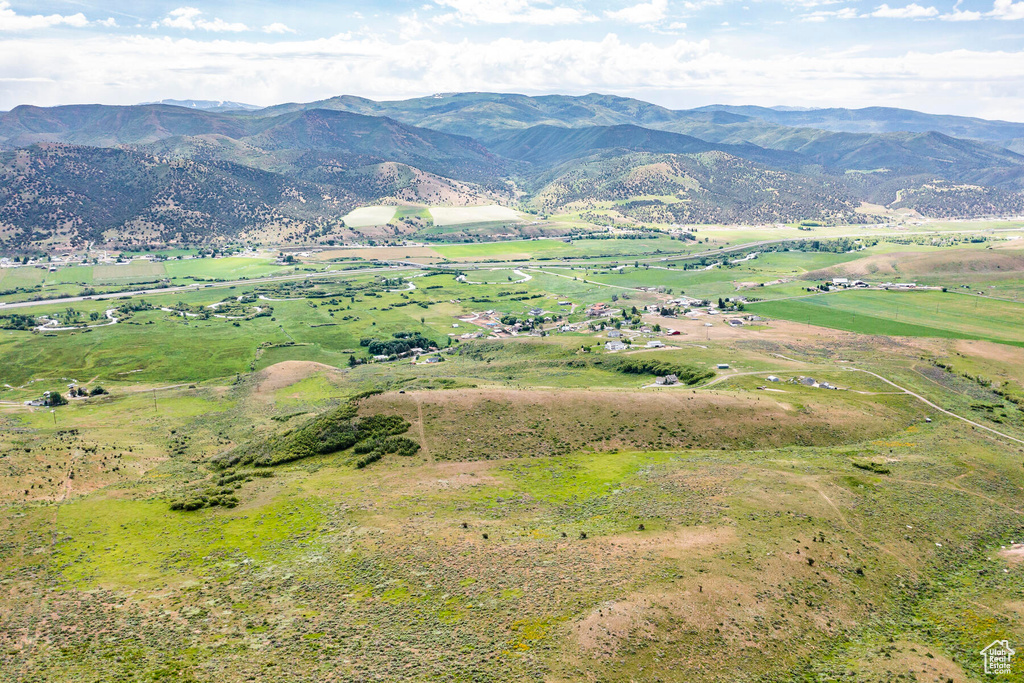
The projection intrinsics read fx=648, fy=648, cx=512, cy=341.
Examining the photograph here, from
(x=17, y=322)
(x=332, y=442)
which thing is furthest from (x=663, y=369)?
(x=17, y=322)

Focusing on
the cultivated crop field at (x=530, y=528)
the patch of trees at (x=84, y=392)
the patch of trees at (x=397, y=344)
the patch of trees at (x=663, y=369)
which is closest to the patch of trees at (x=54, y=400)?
the cultivated crop field at (x=530, y=528)

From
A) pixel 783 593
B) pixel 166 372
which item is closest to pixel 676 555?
pixel 783 593

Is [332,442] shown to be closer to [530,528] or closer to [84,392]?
[530,528]

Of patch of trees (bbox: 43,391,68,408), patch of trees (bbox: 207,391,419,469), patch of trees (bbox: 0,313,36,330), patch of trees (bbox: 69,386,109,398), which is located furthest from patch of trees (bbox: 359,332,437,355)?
patch of trees (bbox: 0,313,36,330)

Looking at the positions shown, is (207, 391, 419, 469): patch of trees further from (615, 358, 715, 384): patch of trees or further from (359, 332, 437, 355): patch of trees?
(359, 332, 437, 355): patch of trees

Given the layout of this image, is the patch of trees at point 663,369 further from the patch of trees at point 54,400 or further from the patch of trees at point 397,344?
the patch of trees at point 54,400

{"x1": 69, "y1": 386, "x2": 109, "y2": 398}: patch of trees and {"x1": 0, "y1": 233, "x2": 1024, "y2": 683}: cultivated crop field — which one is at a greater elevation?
{"x1": 0, "y1": 233, "x2": 1024, "y2": 683}: cultivated crop field

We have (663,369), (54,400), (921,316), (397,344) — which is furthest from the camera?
(921,316)

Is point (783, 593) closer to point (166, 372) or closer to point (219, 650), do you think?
point (219, 650)
